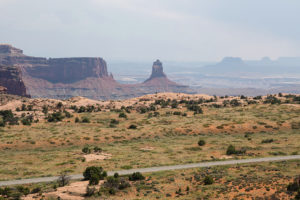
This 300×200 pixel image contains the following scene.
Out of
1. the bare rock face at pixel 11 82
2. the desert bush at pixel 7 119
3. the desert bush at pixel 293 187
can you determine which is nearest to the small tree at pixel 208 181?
the desert bush at pixel 293 187

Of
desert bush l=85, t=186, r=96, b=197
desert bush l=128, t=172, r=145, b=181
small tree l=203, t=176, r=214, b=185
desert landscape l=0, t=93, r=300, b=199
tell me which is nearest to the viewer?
desert bush l=85, t=186, r=96, b=197

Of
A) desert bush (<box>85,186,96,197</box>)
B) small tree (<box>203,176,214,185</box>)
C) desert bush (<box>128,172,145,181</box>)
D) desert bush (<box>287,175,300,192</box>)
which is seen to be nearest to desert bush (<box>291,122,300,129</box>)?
desert bush (<box>287,175,300,192</box>)

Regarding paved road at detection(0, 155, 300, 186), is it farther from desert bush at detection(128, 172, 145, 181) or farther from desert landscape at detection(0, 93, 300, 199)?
desert bush at detection(128, 172, 145, 181)

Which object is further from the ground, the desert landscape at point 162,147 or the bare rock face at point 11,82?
the bare rock face at point 11,82

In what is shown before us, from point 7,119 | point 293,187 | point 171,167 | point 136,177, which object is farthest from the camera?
point 7,119

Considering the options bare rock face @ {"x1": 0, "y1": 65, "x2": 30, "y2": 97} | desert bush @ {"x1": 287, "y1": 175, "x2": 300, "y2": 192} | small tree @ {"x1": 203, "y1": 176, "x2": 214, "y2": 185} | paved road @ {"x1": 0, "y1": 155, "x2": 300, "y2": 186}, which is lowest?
paved road @ {"x1": 0, "y1": 155, "x2": 300, "y2": 186}

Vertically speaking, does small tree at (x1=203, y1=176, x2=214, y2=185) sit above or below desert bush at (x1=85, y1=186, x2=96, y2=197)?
above

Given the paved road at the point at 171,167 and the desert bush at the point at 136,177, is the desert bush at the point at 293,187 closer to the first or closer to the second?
the paved road at the point at 171,167

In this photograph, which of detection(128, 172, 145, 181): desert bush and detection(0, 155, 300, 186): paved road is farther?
detection(0, 155, 300, 186): paved road

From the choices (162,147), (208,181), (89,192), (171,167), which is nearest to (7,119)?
(162,147)

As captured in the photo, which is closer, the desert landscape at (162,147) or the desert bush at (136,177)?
the desert landscape at (162,147)

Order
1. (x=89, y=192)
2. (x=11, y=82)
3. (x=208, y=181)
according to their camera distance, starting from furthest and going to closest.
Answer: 1. (x=11, y=82)
2. (x=208, y=181)
3. (x=89, y=192)

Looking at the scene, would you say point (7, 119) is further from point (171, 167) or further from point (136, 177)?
point (136, 177)

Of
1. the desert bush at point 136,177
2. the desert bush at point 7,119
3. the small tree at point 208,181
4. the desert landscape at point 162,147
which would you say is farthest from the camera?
the desert bush at point 7,119
